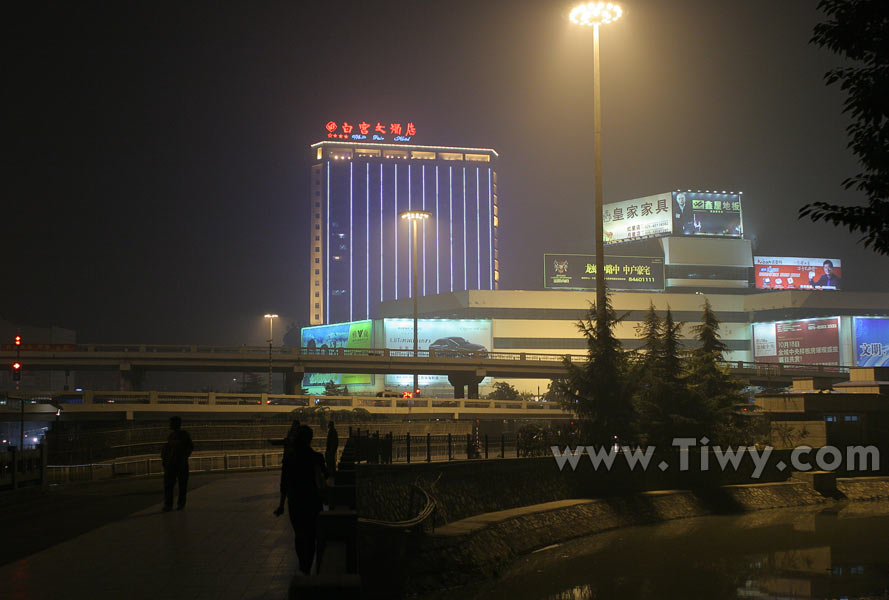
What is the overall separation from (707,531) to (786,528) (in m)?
3.87

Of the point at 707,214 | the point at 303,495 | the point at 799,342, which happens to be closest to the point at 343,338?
the point at 707,214

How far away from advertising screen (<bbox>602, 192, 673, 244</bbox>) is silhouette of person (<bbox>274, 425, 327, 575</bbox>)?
132m

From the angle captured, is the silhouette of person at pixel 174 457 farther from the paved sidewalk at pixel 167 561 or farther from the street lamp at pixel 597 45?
A: the street lamp at pixel 597 45

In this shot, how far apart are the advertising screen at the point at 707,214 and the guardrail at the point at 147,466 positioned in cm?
11081

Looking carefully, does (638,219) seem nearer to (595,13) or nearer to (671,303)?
(671,303)

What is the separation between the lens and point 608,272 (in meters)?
126

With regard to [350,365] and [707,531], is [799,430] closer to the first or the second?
[707,531]

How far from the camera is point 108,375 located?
6934 inches

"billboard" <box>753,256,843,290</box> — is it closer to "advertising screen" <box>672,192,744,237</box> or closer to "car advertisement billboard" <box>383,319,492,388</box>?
"advertising screen" <box>672,192,744,237</box>

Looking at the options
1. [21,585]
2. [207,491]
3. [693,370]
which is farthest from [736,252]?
[21,585]

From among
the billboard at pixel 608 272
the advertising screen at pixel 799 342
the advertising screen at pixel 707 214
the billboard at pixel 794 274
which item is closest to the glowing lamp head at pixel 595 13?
the advertising screen at pixel 799 342

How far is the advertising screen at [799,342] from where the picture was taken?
117562 millimetres

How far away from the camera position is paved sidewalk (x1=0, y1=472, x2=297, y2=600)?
34.3 ft

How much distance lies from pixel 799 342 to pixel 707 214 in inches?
1075
